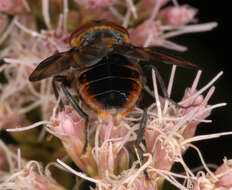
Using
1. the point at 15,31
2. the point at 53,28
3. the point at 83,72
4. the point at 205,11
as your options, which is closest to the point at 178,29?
the point at 205,11

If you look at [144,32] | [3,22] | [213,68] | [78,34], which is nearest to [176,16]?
[144,32]

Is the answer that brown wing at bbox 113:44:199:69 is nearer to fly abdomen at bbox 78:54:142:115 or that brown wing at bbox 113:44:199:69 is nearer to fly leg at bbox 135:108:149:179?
fly abdomen at bbox 78:54:142:115

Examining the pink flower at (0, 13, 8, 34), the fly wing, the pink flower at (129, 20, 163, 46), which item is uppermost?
the pink flower at (0, 13, 8, 34)

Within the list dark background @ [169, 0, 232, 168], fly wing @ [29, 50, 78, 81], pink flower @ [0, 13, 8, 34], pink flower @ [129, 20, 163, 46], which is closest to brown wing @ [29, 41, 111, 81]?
fly wing @ [29, 50, 78, 81]

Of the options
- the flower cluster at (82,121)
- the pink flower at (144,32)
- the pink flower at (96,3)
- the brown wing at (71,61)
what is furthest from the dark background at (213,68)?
the brown wing at (71,61)

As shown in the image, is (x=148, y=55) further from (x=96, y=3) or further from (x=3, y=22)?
(x=3, y=22)

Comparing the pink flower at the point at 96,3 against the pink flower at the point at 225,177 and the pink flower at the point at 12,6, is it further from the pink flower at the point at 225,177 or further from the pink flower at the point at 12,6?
the pink flower at the point at 225,177

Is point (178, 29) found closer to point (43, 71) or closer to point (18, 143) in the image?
point (18, 143)
